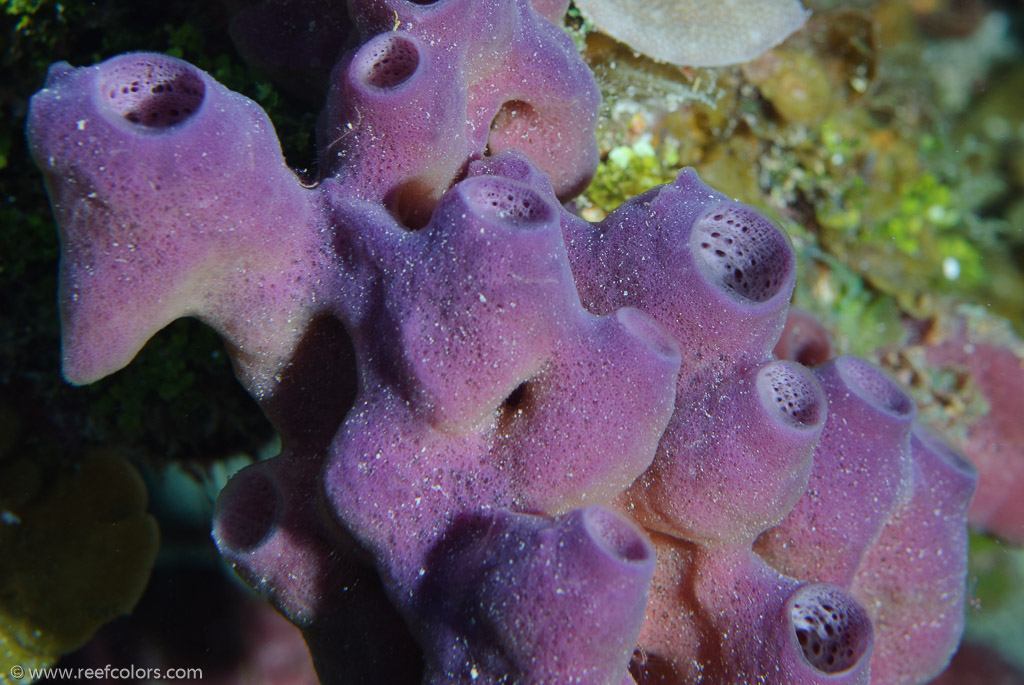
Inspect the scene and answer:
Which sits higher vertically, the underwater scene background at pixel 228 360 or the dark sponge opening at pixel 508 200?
the dark sponge opening at pixel 508 200

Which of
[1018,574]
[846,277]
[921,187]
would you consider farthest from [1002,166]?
[1018,574]

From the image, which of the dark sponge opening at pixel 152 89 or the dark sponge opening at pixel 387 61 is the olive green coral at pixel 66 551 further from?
the dark sponge opening at pixel 387 61

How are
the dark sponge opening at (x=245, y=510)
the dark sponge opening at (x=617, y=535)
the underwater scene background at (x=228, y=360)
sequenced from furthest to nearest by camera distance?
the underwater scene background at (x=228, y=360)
the dark sponge opening at (x=245, y=510)
the dark sponge opening at (x=617, y=535)

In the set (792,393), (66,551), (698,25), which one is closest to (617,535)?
(792,393)

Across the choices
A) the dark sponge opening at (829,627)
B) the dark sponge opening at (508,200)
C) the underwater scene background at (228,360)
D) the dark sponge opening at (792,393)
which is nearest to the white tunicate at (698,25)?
the underwater scene background at (228,360)

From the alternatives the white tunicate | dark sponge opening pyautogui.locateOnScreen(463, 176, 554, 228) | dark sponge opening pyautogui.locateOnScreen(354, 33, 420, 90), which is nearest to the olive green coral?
dark sponge opening pyautogui.locateOnScreen(354, 33, 420, 90)

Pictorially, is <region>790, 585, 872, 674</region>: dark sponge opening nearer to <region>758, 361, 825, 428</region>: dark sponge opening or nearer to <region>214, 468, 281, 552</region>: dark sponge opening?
<region>758, 361, 825, 428</region>: dark sponge opening

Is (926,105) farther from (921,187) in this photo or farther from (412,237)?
(412,237)
